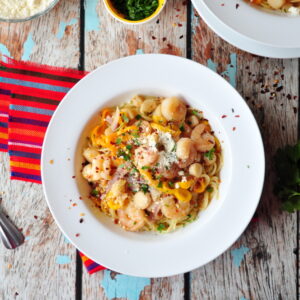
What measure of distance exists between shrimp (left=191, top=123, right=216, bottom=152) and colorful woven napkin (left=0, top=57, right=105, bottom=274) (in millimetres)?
584

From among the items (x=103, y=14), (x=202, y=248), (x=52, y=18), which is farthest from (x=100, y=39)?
(x=202, y=248)

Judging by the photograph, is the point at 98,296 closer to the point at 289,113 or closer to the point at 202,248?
the point at 202,248

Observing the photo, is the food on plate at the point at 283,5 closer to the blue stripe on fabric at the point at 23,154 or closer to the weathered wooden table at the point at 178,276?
the weathered wooden table at the point at 178,276

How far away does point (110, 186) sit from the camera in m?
1.75

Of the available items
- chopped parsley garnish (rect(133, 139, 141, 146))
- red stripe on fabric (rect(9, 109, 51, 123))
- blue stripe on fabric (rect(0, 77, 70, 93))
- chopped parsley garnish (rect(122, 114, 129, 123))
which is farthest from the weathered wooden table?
chopped parsley garnish (rect(133, 139, 141, 146))

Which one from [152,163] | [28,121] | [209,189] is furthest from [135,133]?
[28,121]

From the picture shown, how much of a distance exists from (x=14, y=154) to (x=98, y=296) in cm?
74

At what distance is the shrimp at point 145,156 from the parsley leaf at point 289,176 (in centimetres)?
55

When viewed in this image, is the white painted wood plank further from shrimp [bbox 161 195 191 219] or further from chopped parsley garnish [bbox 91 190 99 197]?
shrimp [bbox 161 195 191 219]

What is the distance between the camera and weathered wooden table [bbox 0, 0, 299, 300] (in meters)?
1.90

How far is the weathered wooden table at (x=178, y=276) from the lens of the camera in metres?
1.90

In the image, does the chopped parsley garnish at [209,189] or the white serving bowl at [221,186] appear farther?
the chopped parsley garnish at [209,189]

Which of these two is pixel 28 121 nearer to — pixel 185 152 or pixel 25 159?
pixel 25 159

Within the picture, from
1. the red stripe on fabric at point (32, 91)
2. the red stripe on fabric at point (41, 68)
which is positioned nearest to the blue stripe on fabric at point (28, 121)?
the red stripe on fabric at point (32, 91)
